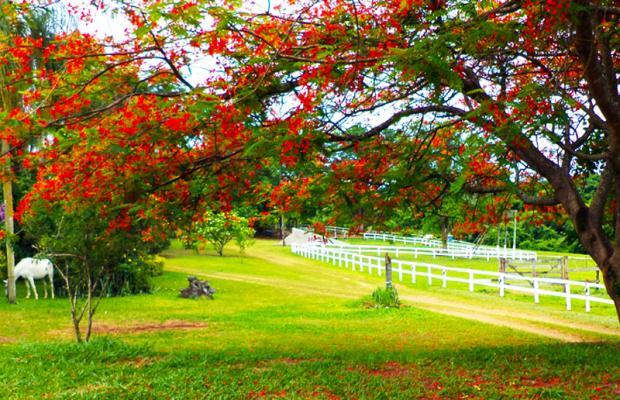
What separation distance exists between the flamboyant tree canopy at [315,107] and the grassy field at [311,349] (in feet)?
6.52

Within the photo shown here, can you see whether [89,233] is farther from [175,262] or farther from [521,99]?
[175,262]

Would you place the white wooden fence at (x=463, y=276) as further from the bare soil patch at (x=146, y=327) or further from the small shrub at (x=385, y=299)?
the bare soil patch at (x=146, y=327)

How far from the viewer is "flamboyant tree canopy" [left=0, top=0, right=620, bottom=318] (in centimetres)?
681

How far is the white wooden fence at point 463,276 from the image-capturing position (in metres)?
17.4

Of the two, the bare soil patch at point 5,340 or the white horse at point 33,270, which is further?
the white horse at point 33,270

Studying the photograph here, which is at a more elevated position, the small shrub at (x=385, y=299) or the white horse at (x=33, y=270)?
the white horse at (x=33, y=270)

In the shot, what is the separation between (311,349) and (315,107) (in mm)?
5018

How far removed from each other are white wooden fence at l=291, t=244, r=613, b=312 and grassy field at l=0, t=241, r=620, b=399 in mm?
541

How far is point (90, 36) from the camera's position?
796 centimetres

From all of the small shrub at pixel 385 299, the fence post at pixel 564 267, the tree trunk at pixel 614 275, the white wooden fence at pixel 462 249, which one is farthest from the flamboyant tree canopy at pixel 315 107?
the white wooden fence at pixel 462 249

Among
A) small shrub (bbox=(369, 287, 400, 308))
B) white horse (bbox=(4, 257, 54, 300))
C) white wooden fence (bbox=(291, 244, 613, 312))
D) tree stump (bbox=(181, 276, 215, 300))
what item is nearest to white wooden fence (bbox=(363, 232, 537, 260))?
white wooden fence (bbox=(291, 244, 613, 312))

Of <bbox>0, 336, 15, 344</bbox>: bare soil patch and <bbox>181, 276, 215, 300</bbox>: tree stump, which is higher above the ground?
<bbox>181, 276, 215, 300</bbox>: tree stump

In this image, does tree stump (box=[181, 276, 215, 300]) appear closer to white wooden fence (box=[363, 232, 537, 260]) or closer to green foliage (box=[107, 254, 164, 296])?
green foliage (box=[107, 254, 164, 296])

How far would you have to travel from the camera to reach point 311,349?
35.8ft
